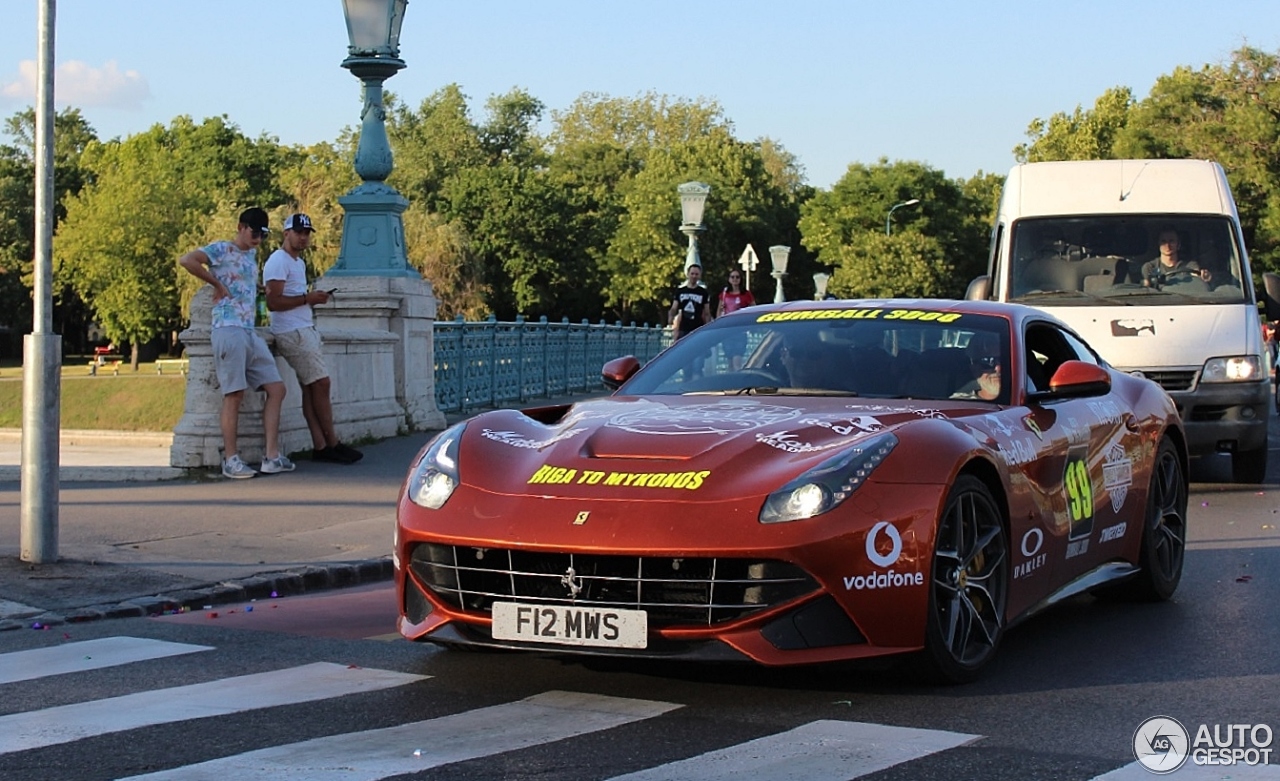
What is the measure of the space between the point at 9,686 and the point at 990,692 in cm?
343

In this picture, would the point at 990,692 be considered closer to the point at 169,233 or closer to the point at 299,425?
the point at 299,425

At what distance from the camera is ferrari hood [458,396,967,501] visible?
5.59 m

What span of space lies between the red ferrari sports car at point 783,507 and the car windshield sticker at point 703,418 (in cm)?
2

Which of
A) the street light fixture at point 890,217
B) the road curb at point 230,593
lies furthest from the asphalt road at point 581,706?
the street light fixture at point 890,217

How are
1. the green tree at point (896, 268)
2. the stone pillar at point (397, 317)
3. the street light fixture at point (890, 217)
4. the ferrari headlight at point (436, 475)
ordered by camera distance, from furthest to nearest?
the green tree at point (896, 268), the street light fixture at point (890, 217), the stone pillar at point (397, 317), the ferrari headlight at point (436, 475)

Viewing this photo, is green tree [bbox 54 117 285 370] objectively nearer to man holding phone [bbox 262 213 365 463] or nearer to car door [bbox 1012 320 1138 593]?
man holding phone [bbox 262 213 365 463]

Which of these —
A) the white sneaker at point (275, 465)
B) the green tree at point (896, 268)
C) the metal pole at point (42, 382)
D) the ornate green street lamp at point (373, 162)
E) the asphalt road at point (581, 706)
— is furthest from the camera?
the green tree at point (896, 268)

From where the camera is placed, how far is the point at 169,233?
3553 inches

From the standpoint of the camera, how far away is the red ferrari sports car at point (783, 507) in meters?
5.41

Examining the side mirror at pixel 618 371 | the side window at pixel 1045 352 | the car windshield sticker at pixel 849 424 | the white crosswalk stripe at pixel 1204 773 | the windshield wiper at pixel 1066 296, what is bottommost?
the white crosswalk stripe at pixel 1204 773

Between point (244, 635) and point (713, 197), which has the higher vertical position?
point (713, 197)

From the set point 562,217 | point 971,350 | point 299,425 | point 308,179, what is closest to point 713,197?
point 562,217

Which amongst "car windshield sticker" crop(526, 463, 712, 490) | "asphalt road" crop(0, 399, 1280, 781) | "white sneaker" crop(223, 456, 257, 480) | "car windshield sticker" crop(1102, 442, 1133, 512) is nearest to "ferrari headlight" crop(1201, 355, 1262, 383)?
"asphalt road" crop(0, 399, 1280, 781)

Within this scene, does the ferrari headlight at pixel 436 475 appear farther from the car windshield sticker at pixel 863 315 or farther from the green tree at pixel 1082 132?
the green tree at pixel 1082 132
